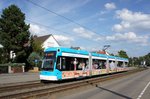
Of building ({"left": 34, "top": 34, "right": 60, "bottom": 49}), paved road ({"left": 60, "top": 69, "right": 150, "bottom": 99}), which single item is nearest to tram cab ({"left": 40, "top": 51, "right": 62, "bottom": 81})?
paved road ({"left": 60, "top": 69, "right": 150, "bottom": 99})

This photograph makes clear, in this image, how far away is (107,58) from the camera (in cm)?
4109

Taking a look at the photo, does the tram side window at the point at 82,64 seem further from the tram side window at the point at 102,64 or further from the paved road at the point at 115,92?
the paved road at the point at 115,92

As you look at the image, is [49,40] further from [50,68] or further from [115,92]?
[115,92]

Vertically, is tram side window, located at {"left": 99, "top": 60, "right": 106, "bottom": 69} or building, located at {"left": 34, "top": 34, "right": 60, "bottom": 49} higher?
building, located at {"left": 34, "top": 34, "right": 60, "bottom": 49}

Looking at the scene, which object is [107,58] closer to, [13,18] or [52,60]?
[52,60]

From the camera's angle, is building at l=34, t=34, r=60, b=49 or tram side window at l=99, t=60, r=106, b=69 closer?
tram side window at l=99, t=60, r=106, b=69

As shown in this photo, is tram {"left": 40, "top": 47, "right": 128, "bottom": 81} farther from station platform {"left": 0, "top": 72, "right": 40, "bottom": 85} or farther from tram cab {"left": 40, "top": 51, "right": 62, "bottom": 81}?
station platform {"left": 0, "top": 72, "right": 40, "bottom": 85}

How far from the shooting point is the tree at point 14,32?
60594 millimetres

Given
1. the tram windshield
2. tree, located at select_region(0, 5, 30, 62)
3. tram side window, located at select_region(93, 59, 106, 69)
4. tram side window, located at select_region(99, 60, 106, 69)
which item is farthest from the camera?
tree, located at select_region(0, 5, 30, 62)

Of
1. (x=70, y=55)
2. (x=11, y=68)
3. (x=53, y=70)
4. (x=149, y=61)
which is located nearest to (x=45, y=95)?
(x=53, y=70)

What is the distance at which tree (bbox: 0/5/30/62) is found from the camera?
60.6 meters

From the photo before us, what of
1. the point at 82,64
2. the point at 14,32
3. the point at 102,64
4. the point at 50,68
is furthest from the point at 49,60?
the point at 14,32

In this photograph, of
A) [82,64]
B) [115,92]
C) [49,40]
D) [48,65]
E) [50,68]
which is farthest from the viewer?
[49,40]

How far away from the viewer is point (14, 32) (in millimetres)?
61469
